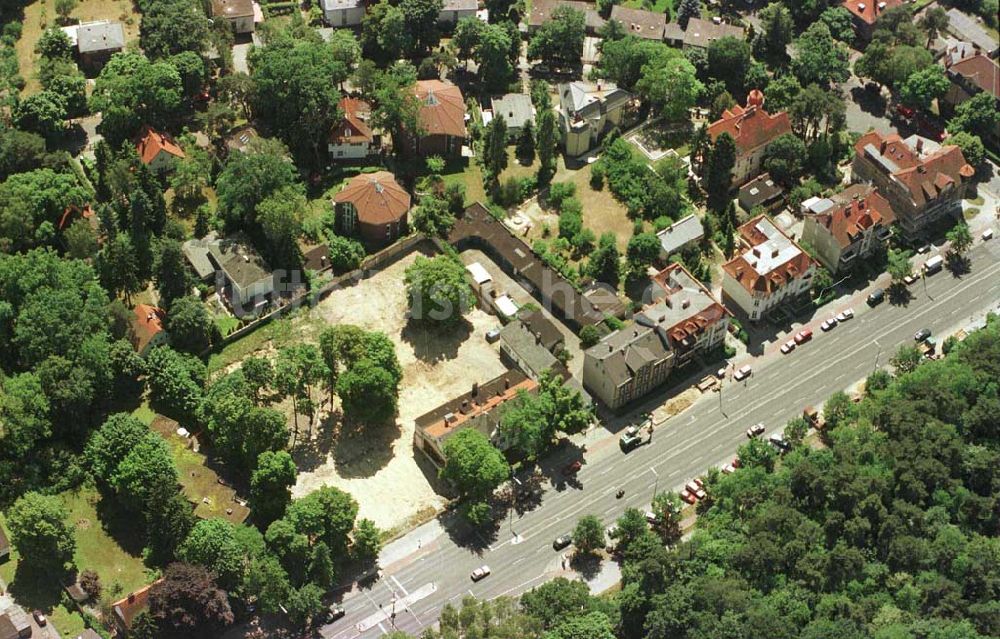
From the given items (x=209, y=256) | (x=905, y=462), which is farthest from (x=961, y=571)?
(x=209, y=256)

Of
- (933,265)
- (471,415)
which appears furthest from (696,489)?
(933,265)

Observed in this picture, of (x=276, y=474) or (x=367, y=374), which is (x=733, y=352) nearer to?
(x=367, y=374)

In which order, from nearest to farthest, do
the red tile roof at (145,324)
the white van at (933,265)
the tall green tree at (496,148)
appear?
the red tile roof at (145,324) < the white van at (933,265) < the tall green tree at (496,148)

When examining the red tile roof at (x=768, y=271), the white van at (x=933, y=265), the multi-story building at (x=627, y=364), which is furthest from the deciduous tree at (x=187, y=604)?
the white van at (x=933, y=265)

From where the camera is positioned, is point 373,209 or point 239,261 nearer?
point 239,261

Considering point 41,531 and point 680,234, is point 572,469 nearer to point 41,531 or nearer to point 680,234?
point 680,234

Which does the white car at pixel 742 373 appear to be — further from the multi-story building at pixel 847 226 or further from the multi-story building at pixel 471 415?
the multi-story building at pixel 471 415

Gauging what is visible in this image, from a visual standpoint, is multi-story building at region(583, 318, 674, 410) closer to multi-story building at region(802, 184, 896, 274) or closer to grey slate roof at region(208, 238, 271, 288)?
multi-story building at region(802, 184, 896, 274)
